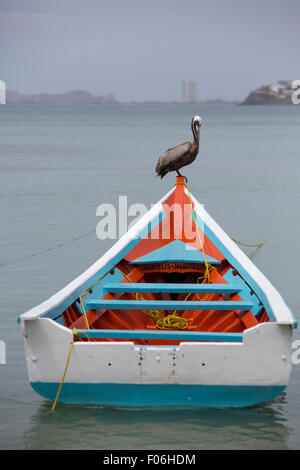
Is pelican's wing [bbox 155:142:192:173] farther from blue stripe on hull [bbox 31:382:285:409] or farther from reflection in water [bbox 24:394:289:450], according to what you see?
blue stripe on hull [bbox 31:382:285:409]

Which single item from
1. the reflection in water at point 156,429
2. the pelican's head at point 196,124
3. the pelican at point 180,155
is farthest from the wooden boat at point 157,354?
the pelican's head at point 196,124

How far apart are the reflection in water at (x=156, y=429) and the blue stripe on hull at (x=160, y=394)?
162mm

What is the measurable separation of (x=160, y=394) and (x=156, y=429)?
291 millimetres

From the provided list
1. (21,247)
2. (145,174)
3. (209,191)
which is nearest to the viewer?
(21,247)

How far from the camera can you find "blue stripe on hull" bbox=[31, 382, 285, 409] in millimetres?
5199

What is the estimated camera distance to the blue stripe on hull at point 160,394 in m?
5.20

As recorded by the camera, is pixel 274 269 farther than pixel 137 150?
No

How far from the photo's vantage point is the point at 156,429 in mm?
5371

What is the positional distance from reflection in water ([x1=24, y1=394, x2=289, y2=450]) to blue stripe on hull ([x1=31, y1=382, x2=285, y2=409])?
0.16m

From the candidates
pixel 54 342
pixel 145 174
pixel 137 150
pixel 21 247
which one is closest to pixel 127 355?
pixel 54 342
